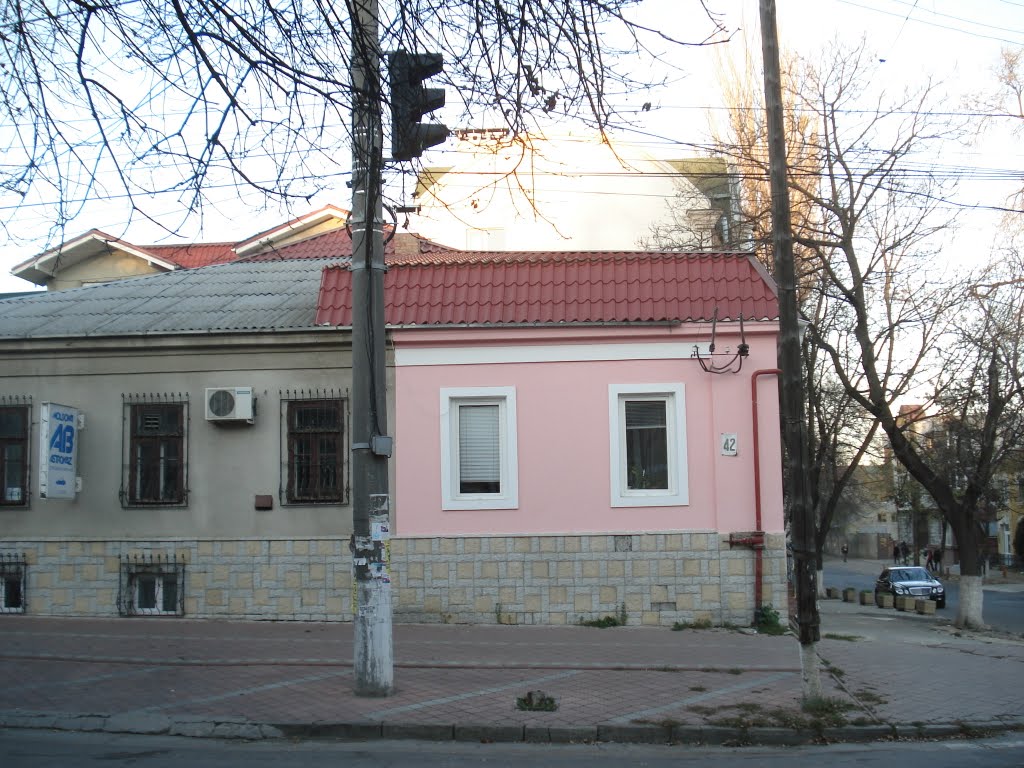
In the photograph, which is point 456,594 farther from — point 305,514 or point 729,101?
point 729,101

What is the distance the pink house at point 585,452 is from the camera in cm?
1356

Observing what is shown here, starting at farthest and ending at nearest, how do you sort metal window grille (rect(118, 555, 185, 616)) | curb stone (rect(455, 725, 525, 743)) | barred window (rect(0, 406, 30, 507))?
1. barred window (rect(0, 406, 30, 507))
2. metal window grille (rect(118, 555, 185, 616))
3. curb stone (rect(455, 725, 525, 743))

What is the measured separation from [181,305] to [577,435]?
6726mm

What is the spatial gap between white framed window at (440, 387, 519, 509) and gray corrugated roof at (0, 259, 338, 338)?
2.53 metres

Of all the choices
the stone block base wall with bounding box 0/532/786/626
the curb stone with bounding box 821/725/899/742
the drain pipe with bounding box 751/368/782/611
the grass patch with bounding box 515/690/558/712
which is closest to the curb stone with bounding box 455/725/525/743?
the grass patch with bounding box 515/690/558/712

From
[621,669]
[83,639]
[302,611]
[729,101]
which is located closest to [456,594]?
[302,611]

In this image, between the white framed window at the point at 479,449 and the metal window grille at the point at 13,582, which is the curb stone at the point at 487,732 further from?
the metal window grille at the point at 13,582

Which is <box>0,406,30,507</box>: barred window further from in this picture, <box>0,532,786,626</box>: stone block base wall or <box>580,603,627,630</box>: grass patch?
<box>580,603,627,630</box>: grass patch

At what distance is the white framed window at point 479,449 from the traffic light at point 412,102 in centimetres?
661

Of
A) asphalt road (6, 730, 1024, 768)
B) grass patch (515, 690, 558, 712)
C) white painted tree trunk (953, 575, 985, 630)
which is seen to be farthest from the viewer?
white painted tree trunk (953, 575, 985, 630)

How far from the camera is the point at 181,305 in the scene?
15609 mm

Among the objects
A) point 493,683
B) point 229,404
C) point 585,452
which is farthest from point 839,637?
point 229,404

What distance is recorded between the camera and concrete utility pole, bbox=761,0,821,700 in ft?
29.1

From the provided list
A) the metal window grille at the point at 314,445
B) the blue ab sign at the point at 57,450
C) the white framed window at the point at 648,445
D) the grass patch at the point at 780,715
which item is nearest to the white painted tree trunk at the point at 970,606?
the white framed window at the point at 648,445
